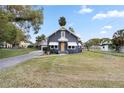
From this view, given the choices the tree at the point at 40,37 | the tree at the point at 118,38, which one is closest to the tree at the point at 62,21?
the tree at the point at 40,37

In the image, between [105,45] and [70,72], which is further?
[105,45]

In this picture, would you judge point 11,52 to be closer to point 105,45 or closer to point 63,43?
point 63,43

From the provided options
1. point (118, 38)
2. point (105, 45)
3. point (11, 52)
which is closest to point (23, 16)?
point (105, 45)

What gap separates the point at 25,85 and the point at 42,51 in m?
2.43

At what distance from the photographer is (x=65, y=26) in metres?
7.64

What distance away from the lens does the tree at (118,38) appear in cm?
739

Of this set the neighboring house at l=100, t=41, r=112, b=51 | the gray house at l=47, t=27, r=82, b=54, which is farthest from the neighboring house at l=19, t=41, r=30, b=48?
the neighboring house at l=100, t=41, r=112, b=51

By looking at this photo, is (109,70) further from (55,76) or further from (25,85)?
(25,85)

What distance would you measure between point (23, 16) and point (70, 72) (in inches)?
87.6

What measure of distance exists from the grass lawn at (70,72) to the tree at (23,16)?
988 millimetres

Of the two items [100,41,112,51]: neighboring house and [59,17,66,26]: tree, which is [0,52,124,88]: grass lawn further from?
[59,17,66,26]: tree

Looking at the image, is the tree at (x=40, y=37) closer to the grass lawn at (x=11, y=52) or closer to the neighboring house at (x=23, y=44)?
the grass lawn at (x=11, y=52)

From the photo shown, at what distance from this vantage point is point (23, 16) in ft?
27.2
